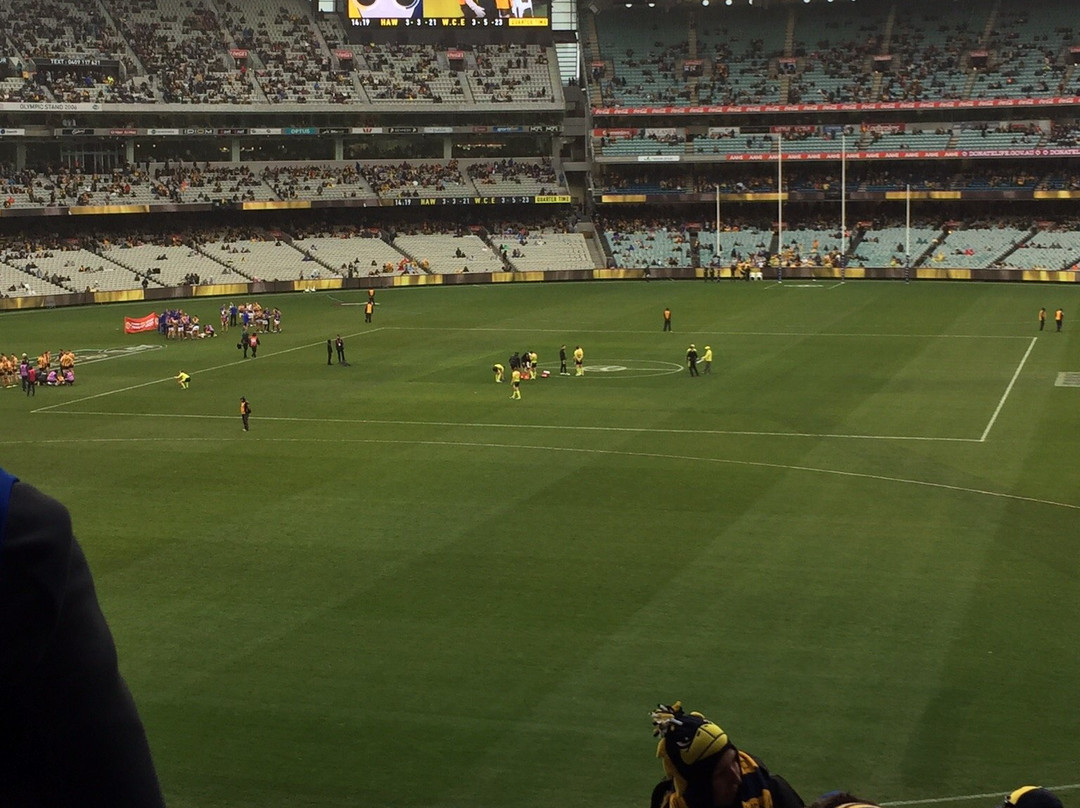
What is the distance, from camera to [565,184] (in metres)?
113

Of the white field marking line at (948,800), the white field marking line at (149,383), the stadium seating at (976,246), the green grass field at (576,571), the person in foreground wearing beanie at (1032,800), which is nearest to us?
the person in foreground wearing beanie at (1032,800)

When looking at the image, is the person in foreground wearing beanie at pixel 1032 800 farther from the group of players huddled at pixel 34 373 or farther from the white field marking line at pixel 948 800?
the group of players huddled at pixel 34 373

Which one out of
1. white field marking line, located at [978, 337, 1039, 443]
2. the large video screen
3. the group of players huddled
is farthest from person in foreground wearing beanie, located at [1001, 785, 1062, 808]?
the large video screen

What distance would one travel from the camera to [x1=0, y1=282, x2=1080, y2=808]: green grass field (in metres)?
17.1

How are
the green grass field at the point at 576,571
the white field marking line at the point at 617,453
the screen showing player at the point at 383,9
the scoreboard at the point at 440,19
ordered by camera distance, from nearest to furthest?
the green grass field at the point at 576,571, the white field marking line at the point at 617,453, the screen showing player at the point at 383,9, the scoreboard at the point at 440,19

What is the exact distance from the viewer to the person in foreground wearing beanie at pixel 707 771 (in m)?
5.56

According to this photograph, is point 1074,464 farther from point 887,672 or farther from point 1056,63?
point 1056,63

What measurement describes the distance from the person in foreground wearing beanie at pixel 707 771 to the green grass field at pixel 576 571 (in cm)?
1037

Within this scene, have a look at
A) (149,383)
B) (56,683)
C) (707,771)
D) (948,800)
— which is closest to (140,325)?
(149,383)

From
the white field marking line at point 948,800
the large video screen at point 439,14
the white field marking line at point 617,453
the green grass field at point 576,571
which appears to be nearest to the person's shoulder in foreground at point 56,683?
the green grass field at point 576,571

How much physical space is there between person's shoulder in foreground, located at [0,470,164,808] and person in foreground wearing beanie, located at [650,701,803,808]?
10.6 feet

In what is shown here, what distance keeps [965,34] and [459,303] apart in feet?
187

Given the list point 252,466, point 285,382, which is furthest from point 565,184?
point 252,466

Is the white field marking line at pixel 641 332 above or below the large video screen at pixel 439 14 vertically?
below
